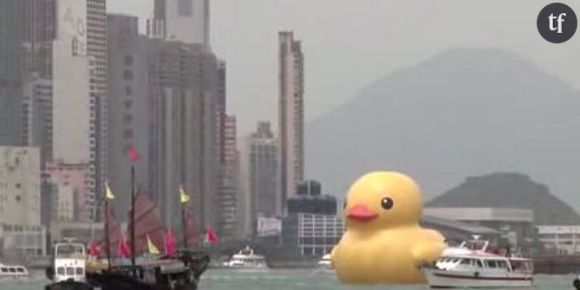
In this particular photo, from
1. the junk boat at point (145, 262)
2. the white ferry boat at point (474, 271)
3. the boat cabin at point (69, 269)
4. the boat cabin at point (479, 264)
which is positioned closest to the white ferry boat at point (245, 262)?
the junk boat at point (145, 262)

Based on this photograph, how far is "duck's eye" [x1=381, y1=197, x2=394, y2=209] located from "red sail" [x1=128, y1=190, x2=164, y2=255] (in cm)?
1638

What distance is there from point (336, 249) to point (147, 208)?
595 inches

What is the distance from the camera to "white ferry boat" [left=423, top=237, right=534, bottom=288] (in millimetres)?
71875

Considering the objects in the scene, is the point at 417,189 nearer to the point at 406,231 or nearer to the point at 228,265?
the point at 406,231

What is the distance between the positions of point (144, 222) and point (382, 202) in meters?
17.4

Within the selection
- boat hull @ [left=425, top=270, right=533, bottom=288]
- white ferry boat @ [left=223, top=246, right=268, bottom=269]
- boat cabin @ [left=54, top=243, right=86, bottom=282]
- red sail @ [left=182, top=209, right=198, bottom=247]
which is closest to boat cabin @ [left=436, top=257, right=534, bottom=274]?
boat hull @ [left=425, top=270, right=533, bottom=288]

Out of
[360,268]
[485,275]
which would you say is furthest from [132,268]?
[485,275]

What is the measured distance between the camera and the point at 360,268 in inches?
2731

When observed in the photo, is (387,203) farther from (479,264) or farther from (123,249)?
(123,249)

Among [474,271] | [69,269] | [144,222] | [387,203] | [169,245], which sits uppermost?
[387,203]

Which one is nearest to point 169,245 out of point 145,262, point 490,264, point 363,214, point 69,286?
point 145,262

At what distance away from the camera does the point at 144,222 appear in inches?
3332

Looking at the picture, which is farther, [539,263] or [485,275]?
[539,263]

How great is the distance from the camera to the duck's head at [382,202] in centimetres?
6988
